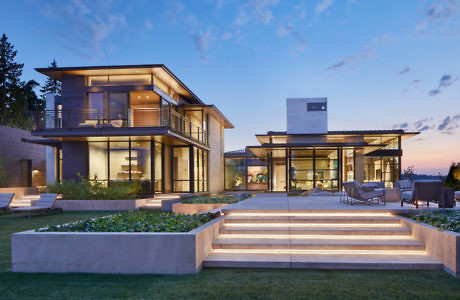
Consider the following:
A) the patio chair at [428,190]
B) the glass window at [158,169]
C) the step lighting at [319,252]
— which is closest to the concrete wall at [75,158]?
the glass window at [158,169]

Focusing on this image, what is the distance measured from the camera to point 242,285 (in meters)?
4.09

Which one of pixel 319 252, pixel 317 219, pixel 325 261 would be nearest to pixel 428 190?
pixel 317 219

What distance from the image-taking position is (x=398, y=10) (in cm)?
1791

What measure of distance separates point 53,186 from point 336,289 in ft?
45.0

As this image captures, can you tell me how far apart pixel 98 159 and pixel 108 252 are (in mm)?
12186

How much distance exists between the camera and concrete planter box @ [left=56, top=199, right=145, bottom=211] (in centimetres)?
1278

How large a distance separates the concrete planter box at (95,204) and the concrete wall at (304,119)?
45.3 feet

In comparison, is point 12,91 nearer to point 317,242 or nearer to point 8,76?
point 8,76

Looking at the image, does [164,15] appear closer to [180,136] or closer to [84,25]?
[84,25]

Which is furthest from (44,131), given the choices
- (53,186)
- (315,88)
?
(315,88)

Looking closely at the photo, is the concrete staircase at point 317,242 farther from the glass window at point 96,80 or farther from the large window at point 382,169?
the large window at point 382,169

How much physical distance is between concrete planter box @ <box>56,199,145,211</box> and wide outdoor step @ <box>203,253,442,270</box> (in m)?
8.53

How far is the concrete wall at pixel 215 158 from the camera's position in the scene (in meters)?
21.9

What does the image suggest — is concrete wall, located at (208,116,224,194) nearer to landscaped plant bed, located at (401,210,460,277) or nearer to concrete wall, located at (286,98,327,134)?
concrete wall, located at (286,98,327,134)
